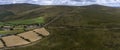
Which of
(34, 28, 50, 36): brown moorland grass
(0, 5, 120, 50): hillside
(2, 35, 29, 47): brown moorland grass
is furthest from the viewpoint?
(34, 28, 50, 36): brown moorland grass

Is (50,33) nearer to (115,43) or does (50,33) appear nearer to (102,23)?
(115,43)

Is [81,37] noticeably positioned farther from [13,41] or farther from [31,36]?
[13,41]

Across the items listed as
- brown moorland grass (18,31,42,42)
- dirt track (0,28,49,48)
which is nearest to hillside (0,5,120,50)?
brown moorland grass (18,31,42,42)

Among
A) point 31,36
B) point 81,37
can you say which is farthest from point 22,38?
point 81,37

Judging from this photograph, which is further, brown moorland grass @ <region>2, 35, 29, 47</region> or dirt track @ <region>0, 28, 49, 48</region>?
brown moorland grass @ <region>2, 35, 29, 47</region>

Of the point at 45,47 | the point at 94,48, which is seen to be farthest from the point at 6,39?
the point at 94,48

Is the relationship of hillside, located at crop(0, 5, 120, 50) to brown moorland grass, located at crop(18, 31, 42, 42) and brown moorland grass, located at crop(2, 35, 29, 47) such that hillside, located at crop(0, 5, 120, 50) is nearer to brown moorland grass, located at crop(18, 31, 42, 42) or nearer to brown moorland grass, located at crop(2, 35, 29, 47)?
brown moorland grass, located at crop(18, 31, 42, 42)

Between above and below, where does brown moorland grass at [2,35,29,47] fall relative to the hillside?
above

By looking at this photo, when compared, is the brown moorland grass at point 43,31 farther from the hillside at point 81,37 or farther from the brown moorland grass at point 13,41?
the brown moorland grass at point 13,41
